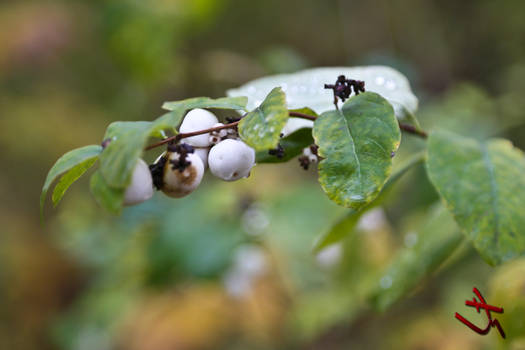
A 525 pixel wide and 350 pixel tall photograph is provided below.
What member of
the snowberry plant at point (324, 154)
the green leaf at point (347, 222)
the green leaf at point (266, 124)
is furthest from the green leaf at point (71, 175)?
the green leaf at point (347, 222)

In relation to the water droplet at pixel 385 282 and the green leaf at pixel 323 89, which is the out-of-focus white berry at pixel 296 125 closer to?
the green leaf at pixel 323 89

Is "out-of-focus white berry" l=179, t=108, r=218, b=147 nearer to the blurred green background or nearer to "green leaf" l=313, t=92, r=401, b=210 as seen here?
"green leaf" l=313, t=92, r=401, b=210

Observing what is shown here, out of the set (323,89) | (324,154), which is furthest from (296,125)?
(324,154)


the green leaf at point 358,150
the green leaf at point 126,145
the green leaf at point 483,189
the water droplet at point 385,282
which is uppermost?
the green leaf at point 126,145

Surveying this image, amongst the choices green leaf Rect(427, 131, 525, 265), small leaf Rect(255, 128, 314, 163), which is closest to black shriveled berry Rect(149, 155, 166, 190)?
small leaf Rect(255, 128, 314, 163)

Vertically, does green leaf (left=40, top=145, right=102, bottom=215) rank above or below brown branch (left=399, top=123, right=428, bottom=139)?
above
